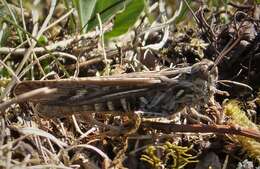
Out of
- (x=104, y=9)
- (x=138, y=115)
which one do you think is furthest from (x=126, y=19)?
(x=138, y=115)

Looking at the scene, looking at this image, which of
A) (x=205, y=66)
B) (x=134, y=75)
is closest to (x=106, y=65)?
(x=134, y=75)

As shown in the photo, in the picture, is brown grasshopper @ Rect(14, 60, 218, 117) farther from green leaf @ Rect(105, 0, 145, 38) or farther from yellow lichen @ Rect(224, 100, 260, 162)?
green leaf @ Rect(105, 0, 145, 38)

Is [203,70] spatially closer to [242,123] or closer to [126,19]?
[242,123]

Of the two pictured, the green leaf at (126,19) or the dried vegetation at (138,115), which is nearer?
the dried vegetation at (138,115)

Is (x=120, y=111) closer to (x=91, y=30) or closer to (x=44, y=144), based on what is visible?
(x=44, y=144)

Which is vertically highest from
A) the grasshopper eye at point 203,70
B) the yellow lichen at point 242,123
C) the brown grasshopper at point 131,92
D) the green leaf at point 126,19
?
the green leaf at point 126,19

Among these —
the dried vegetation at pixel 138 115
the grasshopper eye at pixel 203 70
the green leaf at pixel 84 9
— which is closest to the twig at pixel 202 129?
the dried vegetation at pixel 138 115

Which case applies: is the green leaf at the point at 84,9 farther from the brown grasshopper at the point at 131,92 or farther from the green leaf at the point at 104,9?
the brown grasshopper at the point at 131,92
